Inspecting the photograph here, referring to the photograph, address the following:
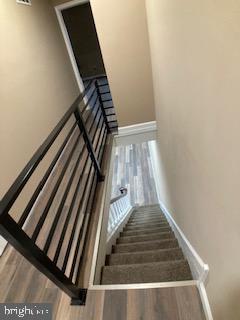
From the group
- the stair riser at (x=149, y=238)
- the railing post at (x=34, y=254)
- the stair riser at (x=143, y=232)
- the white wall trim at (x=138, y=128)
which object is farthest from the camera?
the white wall trim at (x=138, y=128)

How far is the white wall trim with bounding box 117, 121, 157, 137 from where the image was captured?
3.35 m

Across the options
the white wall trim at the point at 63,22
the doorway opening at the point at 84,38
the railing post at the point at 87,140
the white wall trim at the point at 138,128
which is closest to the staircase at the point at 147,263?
the railing post at the point at 87,140

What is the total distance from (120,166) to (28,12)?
185 inches

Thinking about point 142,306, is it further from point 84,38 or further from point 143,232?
point 84,38

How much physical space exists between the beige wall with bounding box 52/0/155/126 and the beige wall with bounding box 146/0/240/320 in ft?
4.44

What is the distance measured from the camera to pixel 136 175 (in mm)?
6539

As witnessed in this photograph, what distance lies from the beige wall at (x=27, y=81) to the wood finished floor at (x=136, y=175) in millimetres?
2954

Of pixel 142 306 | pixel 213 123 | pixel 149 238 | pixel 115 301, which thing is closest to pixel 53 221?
pixel 115 301

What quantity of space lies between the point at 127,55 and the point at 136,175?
13.9 feet

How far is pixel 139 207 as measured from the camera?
5.82 m

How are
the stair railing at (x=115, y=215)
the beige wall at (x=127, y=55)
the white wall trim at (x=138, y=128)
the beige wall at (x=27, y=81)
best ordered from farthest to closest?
the white wall trim at (x=138, y=128), the stair railing at (x=115, y=215), the beige wall at (x=127, y=55), the beige wall at (x=27, y=81)

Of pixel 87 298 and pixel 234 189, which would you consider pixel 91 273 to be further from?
pixel 234 189

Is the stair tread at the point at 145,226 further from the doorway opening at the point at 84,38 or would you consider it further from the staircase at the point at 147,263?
the doorway opening at the point at 84,38

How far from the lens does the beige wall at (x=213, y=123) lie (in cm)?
64
